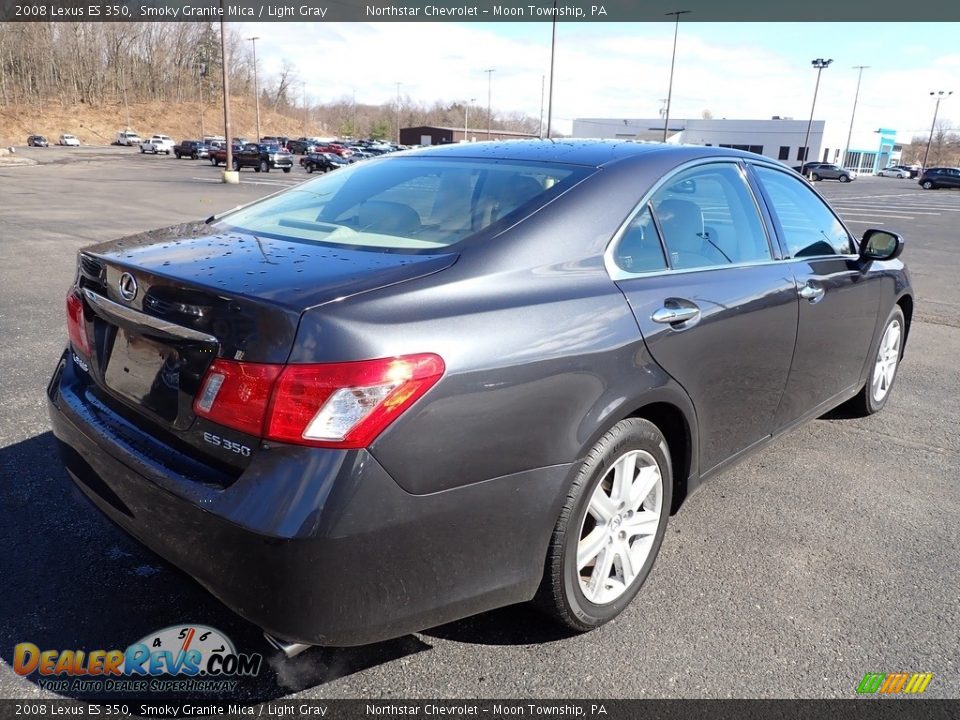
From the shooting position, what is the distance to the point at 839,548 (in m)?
3.09

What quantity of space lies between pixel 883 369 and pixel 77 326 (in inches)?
182

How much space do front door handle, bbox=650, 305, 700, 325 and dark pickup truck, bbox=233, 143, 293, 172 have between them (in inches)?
1719

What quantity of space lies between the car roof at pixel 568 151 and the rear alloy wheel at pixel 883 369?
6.12 ft

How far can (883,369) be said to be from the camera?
15.3 ft

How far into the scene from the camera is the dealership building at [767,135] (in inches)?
3369

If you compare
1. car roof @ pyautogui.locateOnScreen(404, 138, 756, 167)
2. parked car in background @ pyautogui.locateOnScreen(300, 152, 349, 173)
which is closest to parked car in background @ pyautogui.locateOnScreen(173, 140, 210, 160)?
parked car in background @ pyautogui.locateOnScreen(300, 152, 349, 173)

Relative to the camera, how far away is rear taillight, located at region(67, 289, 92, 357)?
7.97ft

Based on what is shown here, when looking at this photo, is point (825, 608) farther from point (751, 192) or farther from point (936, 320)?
point (936, 320)

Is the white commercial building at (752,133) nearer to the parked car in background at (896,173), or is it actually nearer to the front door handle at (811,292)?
the parked car in background at (896,173)

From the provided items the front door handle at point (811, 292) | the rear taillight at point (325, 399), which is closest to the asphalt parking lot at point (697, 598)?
the rear taillight at point (325, 399)

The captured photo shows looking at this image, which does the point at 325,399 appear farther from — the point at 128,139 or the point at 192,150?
the point at 128,139

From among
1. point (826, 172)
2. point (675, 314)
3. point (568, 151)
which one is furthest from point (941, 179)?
point (675, 314)

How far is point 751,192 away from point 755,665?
6.76 ft

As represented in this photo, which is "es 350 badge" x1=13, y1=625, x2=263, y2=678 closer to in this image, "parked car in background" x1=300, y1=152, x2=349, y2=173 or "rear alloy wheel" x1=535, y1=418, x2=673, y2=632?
"rear alloy wheel" x1=535, y1=418, x2=673, y2=632
